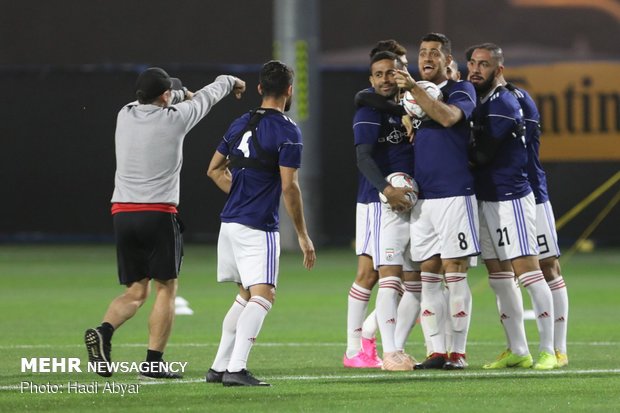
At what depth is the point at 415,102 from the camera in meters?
10.3

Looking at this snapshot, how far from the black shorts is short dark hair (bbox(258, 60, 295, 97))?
1185 mm

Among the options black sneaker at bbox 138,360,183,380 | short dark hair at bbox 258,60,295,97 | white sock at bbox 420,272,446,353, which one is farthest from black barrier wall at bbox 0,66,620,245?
short dark hair at bbox 258,60,295,97

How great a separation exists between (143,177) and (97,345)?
1.20 metres

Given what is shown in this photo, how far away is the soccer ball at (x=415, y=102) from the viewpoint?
10.3m

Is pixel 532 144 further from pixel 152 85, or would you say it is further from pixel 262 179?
pixel 152 85

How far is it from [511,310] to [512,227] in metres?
0.62

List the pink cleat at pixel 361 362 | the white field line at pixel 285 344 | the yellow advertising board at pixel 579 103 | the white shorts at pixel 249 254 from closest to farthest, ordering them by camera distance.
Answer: the white shorts at pixel 249 254 → the pink cleat at pixel 361 362 → the white field line at pixel 285 344 → the yellow advertising board at pixel 579 103

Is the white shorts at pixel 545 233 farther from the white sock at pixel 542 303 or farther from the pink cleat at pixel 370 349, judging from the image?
the pink cleat at pixel 370 349

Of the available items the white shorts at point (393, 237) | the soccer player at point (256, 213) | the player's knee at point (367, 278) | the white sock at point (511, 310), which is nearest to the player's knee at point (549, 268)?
the white sock at point (511, 310)

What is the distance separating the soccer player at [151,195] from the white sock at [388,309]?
5.16ft

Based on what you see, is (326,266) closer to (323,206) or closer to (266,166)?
Result: (323,206)

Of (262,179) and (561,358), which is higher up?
(262,179)

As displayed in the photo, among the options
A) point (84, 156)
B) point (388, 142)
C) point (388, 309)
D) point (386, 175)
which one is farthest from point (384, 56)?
point (84, 156)

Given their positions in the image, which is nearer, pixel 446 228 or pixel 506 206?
pixel 446 228
